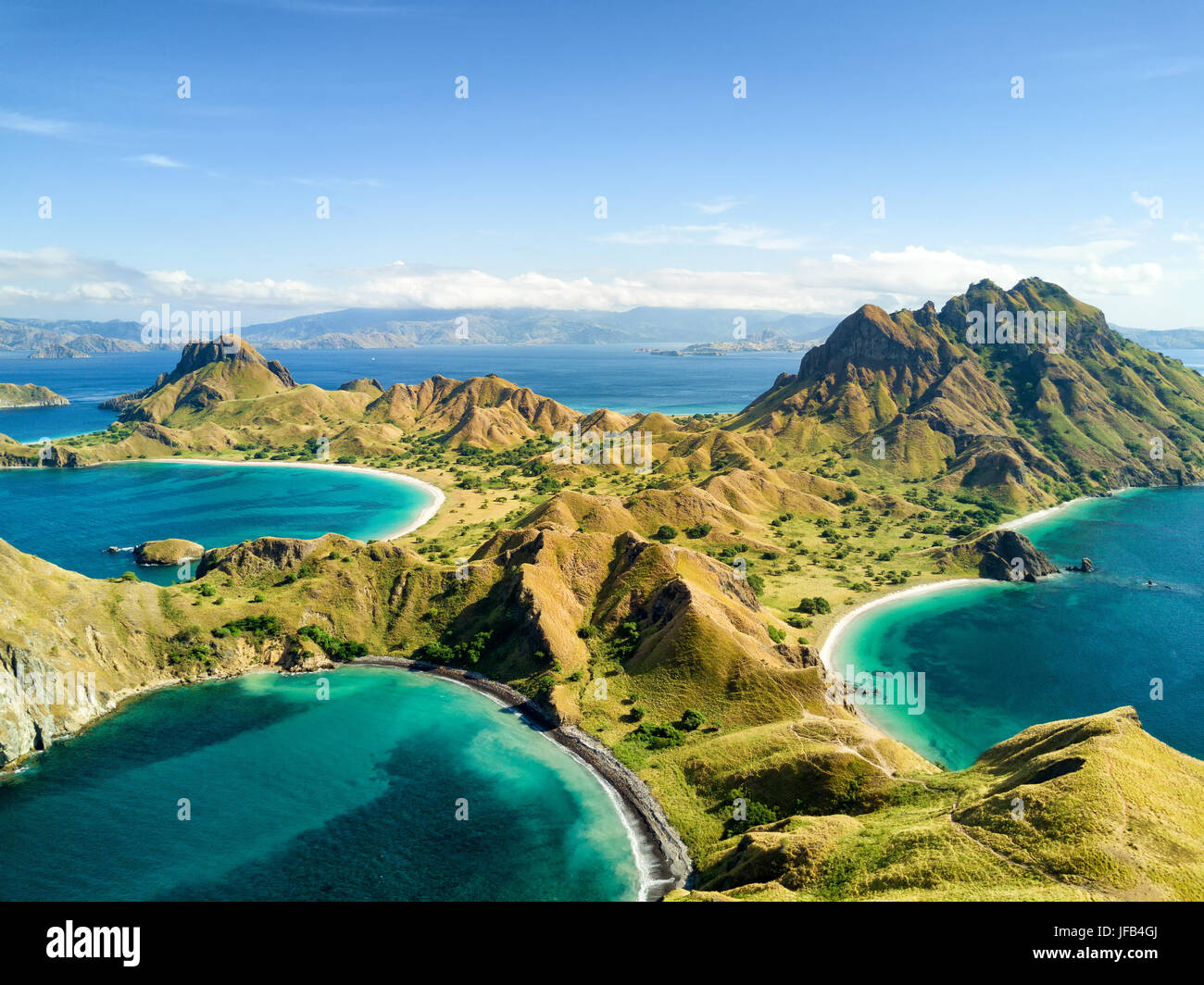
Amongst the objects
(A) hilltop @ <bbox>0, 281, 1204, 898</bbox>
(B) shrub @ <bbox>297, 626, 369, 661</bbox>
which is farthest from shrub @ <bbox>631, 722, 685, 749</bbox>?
(B) shrub @ <bbox>297, 626, 369, 661</bbox>

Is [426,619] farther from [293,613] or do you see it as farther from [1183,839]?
[1183,839]

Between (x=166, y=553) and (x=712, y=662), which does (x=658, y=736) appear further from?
(x=166, y=553)

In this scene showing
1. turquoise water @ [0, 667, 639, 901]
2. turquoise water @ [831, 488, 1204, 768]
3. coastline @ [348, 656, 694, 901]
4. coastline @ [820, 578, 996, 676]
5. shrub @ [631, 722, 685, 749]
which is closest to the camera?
turquoise water @ [0, 667, 639, 901]

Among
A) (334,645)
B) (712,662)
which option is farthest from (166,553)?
(712,662)

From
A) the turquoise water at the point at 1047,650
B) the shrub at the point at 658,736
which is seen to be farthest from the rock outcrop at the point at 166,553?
the turquoise water at the point at 1047,650

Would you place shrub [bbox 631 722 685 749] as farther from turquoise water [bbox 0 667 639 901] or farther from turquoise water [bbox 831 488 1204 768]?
turquoise water [bbox 831 488 1204 768]

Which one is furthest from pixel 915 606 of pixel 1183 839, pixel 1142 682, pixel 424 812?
pixel 424 812
